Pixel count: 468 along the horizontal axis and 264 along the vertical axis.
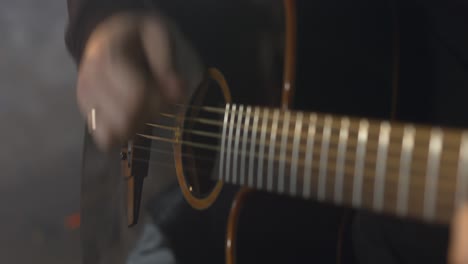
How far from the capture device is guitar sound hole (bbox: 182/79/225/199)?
1.67 feet

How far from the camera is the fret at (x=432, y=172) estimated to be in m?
0.31

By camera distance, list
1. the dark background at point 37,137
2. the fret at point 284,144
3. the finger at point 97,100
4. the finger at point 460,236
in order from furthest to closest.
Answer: the dark background at point 37,137
the finger at point 97,100
the fret at point 284,144
the finger at point 460,236

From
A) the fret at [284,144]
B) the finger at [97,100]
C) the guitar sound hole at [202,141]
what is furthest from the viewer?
the finger at [97,100]

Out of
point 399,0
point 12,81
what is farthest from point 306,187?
point 12,81

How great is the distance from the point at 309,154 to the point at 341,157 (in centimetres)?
3

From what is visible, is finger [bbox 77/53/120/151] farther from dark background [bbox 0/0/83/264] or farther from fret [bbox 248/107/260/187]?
dark background [bbox 0/0/83/264]

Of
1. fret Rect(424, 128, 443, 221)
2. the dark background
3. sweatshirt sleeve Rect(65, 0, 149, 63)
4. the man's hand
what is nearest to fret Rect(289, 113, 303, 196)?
fret Rect(424, 128, 443, 221)

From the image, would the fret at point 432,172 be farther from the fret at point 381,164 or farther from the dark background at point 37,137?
the dark background at point 37,137

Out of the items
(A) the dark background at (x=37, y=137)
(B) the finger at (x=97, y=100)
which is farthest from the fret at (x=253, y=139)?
(A) the dark background at (x=37, y=137)

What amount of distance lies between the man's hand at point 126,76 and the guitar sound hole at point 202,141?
0.04 metres

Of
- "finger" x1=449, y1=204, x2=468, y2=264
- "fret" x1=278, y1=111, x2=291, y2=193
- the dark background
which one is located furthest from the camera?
the dark background

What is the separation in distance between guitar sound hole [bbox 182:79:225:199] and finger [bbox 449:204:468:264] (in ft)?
0.80

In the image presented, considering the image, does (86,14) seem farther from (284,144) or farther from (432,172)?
(432,172)

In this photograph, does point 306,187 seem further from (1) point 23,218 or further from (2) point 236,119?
(1) point 23,218
